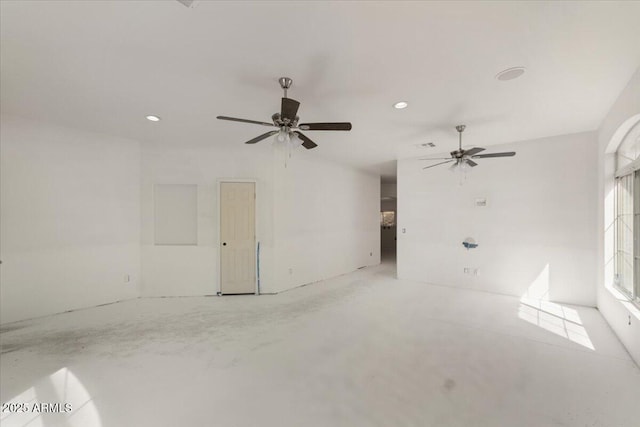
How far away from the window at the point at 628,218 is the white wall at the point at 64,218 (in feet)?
22.9

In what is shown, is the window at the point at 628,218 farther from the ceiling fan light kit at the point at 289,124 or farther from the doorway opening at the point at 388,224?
the doorway opening at the point at 388,224

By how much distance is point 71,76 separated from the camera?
2.46 m

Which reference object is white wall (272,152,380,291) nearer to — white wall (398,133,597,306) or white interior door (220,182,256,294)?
white interior door (220,182,256,294)

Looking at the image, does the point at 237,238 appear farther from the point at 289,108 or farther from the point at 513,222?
the point at 513,222

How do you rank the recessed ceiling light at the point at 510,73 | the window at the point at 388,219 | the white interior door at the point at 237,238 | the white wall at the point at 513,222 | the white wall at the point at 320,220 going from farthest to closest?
1. the window at the point at 388,219
2. the white wall at the point at 320,220
3. the white interior door at the point at 237,238
4. the white wall at the point at 513,222
5. the recessed ceiling light at the point at 510,73

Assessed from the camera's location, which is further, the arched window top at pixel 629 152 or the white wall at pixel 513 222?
the white wall at pixel 513 222

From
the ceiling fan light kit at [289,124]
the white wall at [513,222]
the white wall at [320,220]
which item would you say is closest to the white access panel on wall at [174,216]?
the white wall at [320,220]

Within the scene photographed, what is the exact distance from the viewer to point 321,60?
2174 millimetres

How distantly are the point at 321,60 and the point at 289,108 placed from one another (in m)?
0.47

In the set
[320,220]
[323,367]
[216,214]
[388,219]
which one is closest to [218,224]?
[216,214]

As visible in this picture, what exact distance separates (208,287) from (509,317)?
4880mm

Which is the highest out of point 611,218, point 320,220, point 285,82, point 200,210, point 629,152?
point 285,82

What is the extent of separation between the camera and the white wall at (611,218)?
254 centimetres

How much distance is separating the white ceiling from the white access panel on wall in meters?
1.44
